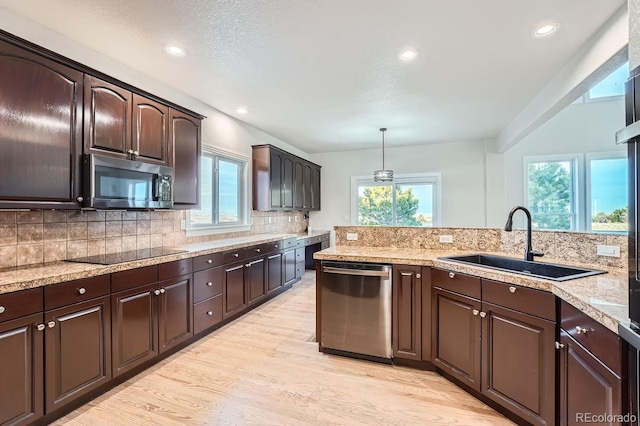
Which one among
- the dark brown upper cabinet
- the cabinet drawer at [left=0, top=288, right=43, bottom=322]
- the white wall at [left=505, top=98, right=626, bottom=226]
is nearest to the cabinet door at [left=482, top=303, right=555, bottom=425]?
the cabinet drawer at [left=0, top=288, right=43, bottom=322]

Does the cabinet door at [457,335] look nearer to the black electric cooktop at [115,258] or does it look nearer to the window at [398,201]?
the black electric cooktop at [115,258]

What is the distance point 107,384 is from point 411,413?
2103mm

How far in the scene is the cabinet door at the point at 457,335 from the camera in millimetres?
1988

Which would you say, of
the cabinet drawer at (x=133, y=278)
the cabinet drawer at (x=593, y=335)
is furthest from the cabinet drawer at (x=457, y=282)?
the cabinet drawer at (x=133, y=278)

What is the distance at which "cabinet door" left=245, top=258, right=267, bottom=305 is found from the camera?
3.67 meters

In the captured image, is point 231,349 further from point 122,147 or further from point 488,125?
point 488,125

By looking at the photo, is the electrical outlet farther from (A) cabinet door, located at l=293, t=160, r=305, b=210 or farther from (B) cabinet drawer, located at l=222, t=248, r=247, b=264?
(A) cabinet door, located at l=293, t=160, r=305, b=210

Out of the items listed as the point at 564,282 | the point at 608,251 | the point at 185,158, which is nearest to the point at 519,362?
the point at 564,282

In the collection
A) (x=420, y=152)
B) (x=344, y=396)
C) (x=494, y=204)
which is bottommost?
(x=344, y=396)

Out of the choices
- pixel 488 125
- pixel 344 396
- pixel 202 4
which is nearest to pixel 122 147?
pixel 202 4

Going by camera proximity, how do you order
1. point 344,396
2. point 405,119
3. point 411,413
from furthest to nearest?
point 405,119 < point 344,396 < point 411,413

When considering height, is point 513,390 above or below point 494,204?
below

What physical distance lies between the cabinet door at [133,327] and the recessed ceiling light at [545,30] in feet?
11.6

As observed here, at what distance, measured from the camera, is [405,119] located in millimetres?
4414
